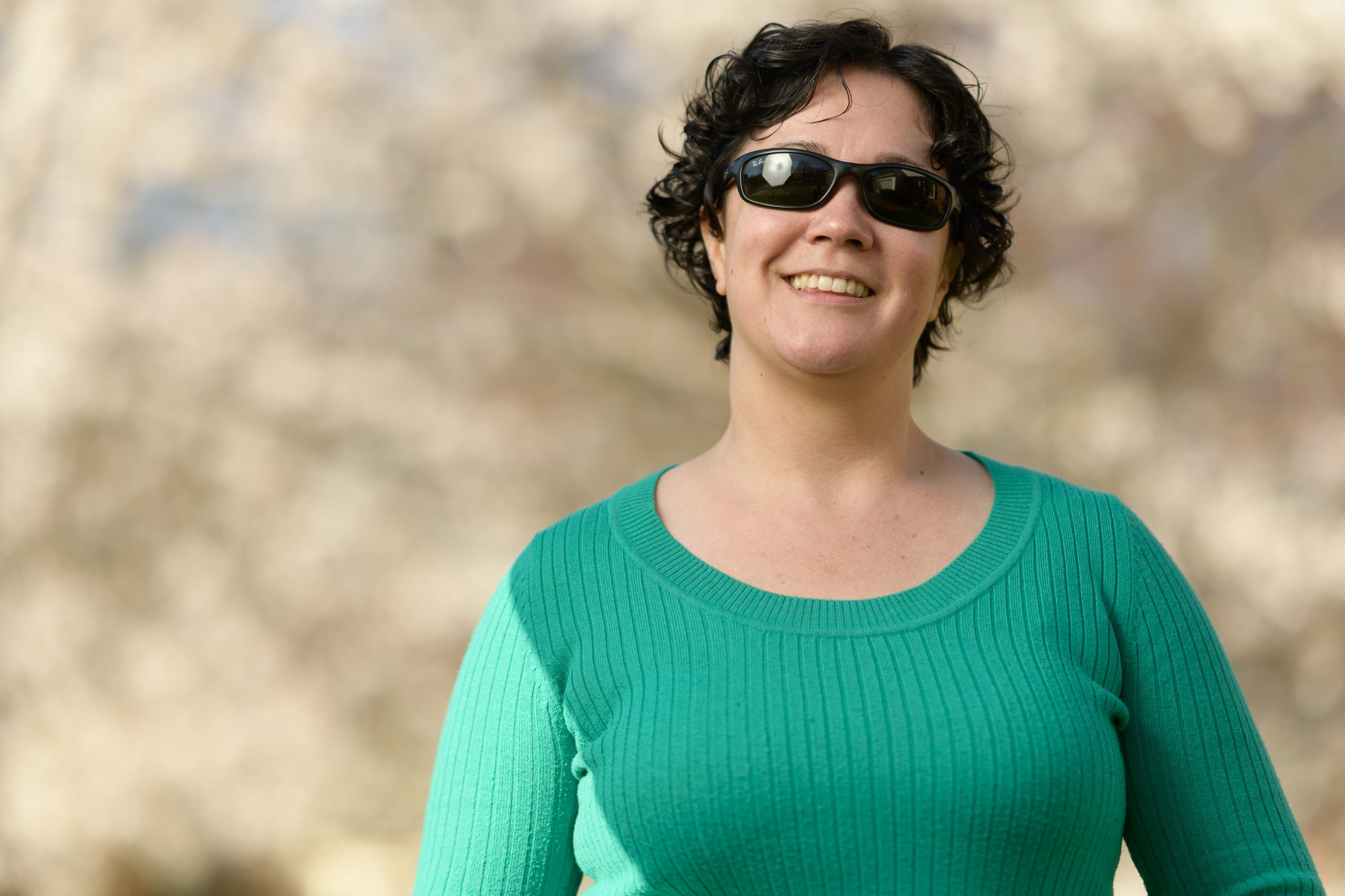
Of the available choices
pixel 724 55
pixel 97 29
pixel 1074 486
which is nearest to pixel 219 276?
pixel 97 29

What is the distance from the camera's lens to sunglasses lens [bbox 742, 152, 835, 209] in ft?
5.00

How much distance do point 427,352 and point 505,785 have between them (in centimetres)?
385

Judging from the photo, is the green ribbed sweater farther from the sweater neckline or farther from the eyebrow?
the eyebrow

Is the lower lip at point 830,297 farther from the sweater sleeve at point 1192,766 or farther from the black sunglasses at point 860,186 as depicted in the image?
the sweater sleeve at point 1192,766

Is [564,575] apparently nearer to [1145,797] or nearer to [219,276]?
[1145,797]

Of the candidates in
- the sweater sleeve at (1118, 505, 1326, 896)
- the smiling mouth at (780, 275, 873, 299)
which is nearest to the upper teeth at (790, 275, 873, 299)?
the smiling mouth at (780, 275, 873, 299)

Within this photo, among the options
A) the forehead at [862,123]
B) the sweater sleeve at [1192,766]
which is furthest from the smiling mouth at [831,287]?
the sweater sleeve at [1192,766]

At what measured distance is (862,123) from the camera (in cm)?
157

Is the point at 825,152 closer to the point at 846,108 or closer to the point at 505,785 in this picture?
the point at 846,108

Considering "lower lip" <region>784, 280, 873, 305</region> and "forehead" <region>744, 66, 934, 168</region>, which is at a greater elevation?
"forehead" <region>744, 66, 934, 168</region>

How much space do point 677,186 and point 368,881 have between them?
413 cm

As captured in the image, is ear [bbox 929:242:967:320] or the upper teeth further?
ear [bbox 929:242:967:320]

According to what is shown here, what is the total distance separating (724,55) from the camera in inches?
67.4

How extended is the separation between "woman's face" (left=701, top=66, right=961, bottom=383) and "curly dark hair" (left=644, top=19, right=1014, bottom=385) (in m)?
0.02
